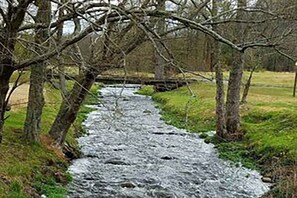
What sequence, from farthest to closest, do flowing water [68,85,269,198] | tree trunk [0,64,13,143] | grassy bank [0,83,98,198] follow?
flowing water [68,85,269,198]
grassy bank [0,83,98,198]
tree trunk [0,64,13,143]

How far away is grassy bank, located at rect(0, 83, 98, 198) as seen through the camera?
11.4 meters

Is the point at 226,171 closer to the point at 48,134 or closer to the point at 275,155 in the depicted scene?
the point at 275,155

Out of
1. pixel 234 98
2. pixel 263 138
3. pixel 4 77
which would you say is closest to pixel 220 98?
pixel 234 98

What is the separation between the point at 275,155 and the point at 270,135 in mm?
2893

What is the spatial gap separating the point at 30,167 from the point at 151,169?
418 centimetres

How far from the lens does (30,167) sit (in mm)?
13031

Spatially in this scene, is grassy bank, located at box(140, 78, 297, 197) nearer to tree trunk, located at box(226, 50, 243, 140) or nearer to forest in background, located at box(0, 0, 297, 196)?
tree trunk, located at box(226, 50, 243, 140)

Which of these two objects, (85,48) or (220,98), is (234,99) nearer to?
(220,98)

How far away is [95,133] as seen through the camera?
74.6 ft

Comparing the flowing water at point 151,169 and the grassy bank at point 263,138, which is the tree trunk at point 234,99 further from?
the flowing water at point 151,169

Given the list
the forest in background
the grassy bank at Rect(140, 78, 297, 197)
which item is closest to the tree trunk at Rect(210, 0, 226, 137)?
the forest in background

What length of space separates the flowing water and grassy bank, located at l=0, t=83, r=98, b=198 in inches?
18.1

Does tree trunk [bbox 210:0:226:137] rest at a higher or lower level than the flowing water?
higher

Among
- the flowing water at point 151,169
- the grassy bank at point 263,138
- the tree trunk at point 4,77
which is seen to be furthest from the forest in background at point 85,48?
the flowing water at point 151,169
